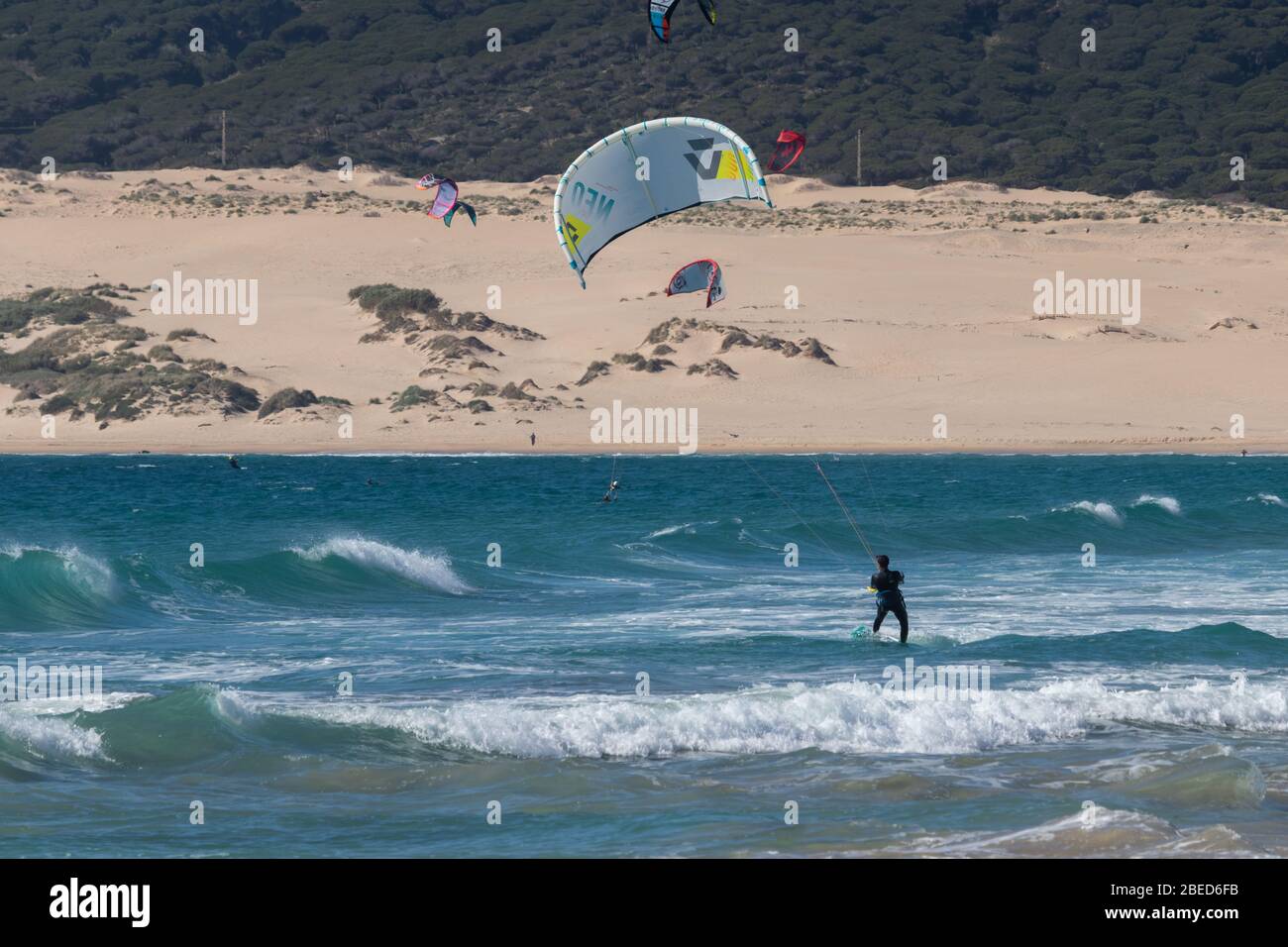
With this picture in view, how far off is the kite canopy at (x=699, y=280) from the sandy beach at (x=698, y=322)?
16.0 m

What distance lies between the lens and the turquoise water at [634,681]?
34.2 feet

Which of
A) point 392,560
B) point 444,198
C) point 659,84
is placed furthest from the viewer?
point 659,84

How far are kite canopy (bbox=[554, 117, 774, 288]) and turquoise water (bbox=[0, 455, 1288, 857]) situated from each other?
4.50 meters

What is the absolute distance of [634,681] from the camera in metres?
15.1

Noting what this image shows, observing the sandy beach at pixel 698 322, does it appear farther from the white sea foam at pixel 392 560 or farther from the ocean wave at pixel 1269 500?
the white sea foam at pixel 392 560

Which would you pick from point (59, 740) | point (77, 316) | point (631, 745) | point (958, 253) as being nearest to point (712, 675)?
point (631, 745)

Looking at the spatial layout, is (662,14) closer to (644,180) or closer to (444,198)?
(644,180)

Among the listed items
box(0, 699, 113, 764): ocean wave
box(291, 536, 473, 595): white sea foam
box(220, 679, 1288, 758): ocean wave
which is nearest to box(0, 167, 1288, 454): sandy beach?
box(291, 536, 473, 595): white sea foam

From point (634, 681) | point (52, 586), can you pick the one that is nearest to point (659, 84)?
point (52, 586)

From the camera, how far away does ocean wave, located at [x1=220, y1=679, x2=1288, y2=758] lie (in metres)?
12.6

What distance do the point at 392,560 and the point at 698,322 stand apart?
32524 mm

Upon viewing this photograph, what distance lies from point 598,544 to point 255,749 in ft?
46.9

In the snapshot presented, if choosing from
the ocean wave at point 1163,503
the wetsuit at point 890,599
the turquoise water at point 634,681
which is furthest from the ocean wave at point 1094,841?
the ocean wave at point 1163,503
